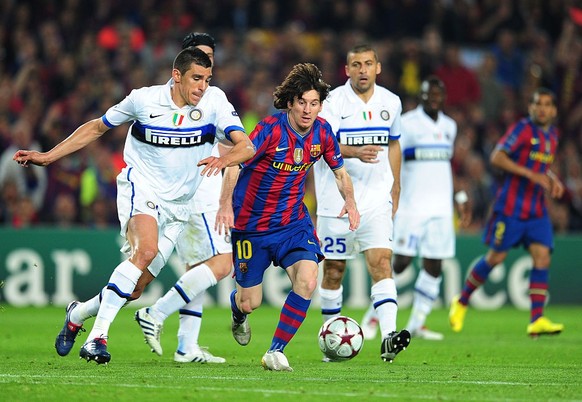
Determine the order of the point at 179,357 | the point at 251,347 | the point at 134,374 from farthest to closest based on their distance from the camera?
1. the point at 251,347
2. the point at 179,357
3. the point at 134,374

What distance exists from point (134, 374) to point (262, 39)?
12.7 meters

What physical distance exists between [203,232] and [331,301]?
138cm

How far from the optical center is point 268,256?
30.9 ft

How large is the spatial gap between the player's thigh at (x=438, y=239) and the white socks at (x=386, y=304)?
10.2 feet

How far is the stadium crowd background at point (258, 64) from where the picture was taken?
17984mm

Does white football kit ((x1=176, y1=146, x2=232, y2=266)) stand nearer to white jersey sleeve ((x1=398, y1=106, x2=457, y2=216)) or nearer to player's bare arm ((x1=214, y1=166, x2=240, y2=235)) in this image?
player's bare arm ((x1=214, y1=166, x2=240, y2=235))

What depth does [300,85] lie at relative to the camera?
9.08 m

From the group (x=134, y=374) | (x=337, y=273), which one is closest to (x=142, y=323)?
(x=134, y=374)

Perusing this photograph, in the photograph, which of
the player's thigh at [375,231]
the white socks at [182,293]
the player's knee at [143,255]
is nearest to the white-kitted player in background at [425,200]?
the player's thigh at [375,231]

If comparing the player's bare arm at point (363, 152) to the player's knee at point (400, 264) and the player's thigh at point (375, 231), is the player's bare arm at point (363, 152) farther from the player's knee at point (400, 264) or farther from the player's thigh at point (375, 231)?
the player's knee at point (400, 264)

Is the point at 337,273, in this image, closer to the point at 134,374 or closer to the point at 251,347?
the point at 251,347

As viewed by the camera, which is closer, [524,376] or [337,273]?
[524,376]

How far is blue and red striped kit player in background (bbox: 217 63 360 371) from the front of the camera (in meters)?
9.06

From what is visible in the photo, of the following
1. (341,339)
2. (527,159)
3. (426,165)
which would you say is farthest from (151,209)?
(527,159)
